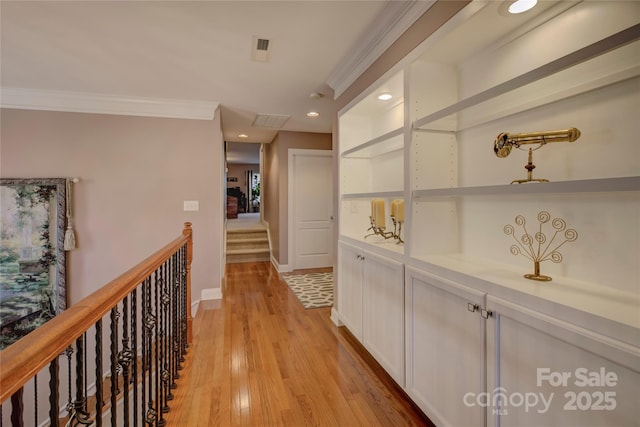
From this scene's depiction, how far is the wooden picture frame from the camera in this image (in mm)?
3068

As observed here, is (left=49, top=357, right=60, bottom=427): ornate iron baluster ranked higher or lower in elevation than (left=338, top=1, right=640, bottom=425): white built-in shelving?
lower

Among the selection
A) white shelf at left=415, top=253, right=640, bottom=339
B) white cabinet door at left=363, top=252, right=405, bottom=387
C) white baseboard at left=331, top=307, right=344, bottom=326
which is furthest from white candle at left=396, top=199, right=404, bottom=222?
white baseboard at left=331, top=307, right=344, bottom=326

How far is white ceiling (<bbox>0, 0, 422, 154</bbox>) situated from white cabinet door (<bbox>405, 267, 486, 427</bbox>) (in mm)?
1677

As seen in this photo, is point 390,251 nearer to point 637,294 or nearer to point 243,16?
point 637,294

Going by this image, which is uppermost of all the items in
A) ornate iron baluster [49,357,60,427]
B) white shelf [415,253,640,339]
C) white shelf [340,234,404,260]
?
white shelf [340,234,404,260]

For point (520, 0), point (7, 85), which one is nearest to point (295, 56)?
point (520, 0)

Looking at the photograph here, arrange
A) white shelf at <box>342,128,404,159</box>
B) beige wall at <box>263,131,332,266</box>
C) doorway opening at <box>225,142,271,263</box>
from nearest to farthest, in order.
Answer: white shelf at <box>342,128,404,159</box>
beige wall at <box>263,131,332,266</box>
doorway opening at <box>225,142,271,263</box>

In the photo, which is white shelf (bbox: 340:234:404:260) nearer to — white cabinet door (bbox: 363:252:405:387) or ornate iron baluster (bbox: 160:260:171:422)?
white cabinet door (bbox: 363:252:405:387)

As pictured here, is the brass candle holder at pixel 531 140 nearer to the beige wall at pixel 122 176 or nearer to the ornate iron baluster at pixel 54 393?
the ornate iron baluster at pixel 54 393

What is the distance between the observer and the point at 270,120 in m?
4.27

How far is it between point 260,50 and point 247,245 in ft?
14.9

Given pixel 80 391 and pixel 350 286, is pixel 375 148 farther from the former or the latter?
pixel 80 391

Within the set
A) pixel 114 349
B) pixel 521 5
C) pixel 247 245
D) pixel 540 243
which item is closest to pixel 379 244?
pixel 540 243

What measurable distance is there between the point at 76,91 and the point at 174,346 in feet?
9.72
